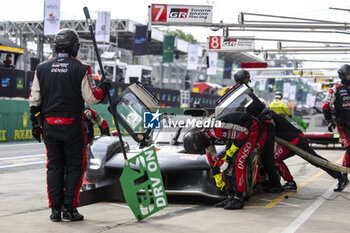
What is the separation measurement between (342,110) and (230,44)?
30.8 ft

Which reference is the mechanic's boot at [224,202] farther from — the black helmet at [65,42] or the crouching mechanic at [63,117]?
the black helmet at [65,42]

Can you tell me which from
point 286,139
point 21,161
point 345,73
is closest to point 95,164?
point 286,139

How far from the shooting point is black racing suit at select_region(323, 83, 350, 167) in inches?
384

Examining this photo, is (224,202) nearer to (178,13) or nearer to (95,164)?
(95,164)

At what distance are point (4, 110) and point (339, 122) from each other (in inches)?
596

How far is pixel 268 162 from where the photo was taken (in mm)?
9016

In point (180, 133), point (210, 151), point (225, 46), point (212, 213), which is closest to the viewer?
point (212, 213)

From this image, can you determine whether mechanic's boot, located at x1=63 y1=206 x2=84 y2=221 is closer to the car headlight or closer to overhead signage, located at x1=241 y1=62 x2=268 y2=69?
the car headlight

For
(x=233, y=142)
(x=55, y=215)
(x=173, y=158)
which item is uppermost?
(x=233, y=142)

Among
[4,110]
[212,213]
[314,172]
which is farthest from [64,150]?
[4,110]

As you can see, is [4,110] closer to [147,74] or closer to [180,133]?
[180,133]

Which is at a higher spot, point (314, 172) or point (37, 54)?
point (37, 54)

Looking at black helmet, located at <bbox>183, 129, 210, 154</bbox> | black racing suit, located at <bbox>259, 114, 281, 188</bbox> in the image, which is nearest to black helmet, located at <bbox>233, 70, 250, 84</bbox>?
black racing suit, located at <bbox>259, 114, 281, 188</bbox>

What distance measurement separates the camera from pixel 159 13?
1449 centimetres
